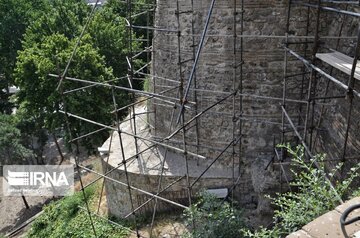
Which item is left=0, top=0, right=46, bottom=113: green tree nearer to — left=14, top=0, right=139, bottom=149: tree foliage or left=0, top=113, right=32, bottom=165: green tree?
left=14, top=0, right=139, bottom=149: tree foliage

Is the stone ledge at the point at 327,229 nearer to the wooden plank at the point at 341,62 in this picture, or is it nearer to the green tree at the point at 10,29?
the wooden plank at the point at 341,62

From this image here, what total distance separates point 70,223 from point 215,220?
384 centimetres

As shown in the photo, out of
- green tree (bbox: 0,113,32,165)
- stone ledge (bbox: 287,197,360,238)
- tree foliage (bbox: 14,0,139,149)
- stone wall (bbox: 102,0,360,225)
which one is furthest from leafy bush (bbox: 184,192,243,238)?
green tree (bbox: 0,113,32,165)

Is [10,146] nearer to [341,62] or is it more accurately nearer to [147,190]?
[147,190]

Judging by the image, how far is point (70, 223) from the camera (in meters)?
7.76

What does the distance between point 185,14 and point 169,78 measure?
1.37 meters

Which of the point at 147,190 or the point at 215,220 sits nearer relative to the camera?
the point at 215,220

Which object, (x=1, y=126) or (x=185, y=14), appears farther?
(x=1, y=126)

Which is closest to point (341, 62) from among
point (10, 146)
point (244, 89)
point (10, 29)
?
point (244, 89)

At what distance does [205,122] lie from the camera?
699 centimetres

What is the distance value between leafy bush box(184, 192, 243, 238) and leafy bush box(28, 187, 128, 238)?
2.09 m

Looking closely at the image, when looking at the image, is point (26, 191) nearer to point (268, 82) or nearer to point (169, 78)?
point (169, 78)

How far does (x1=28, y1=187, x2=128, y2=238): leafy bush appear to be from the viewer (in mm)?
7207

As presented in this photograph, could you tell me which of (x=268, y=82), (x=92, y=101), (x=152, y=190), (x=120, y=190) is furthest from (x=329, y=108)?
(x=92, y=101)
